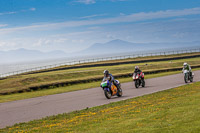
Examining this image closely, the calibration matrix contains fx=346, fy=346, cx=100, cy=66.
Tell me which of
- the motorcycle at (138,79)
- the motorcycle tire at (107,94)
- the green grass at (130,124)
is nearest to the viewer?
the green grass at (130,124)

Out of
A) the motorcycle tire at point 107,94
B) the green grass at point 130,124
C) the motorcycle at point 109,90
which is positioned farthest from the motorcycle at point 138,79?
the green grass at point 130,124

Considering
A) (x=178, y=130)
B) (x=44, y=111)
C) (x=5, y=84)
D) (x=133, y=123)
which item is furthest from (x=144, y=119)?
(x=5, y=84)

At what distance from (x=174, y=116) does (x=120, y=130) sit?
86.6 inches

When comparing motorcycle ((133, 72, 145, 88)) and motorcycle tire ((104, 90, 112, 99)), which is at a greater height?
motorcycle ((133, 72, 145, 88))

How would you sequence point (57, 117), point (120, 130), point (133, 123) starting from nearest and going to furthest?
point (120, 130) → point (133, 123) → point (57, 117)

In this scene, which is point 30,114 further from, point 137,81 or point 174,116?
point 137,81

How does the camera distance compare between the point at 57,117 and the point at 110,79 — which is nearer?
the point at 57,117

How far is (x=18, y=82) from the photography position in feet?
128

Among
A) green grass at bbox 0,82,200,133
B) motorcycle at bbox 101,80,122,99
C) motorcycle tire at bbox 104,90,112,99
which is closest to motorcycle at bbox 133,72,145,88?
motorcycle at bbox 101,80,122,99

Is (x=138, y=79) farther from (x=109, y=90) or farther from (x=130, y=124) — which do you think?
(x=130, y=124)

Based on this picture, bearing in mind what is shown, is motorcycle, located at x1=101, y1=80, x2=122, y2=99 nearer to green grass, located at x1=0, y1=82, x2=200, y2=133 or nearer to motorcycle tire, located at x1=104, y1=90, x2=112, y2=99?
motorcycle tire, located at x1=104, y1=90, x2=112, y2=99

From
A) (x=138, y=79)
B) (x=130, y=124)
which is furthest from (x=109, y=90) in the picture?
(x=130, y=124)

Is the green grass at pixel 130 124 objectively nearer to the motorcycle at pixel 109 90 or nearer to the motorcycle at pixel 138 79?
the motorcycle at pixel 109 90

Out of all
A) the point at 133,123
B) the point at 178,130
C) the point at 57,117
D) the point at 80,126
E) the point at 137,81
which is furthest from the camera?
the point at 137,81
